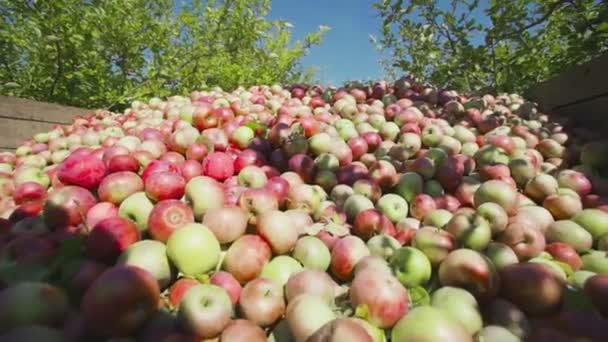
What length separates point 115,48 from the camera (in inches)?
250

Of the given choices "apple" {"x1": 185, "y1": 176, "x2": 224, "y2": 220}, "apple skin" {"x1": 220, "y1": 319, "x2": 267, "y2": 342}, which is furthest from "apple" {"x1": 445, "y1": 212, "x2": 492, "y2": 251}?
"apple" {"x1": 185, "y1": 176, "x2": 224, "y2": 220}

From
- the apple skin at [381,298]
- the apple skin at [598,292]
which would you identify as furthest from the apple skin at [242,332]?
the apple skin at [598,292]

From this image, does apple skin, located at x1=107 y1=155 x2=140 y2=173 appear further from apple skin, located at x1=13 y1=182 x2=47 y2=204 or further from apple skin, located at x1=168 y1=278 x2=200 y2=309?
apple skin, located at x1=168 y1=278 x2=200 y2=309

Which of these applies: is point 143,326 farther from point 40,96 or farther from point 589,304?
point 40,96

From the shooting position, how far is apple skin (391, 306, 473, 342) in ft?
4.44

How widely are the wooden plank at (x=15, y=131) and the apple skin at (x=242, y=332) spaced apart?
4.31 meters

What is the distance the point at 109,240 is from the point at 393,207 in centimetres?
195

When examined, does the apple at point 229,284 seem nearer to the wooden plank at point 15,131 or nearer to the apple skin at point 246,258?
the apple skin at point 246,258

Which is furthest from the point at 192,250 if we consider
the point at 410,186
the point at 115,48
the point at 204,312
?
the point at 115,48

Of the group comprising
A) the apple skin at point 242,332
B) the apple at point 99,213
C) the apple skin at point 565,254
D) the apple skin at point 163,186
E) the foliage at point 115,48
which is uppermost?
the foliage at point 115,48

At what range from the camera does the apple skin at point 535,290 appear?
64.4 inches

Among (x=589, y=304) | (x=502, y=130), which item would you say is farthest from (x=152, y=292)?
(x=502, y=130)

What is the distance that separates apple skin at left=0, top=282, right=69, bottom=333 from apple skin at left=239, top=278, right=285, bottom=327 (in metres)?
0.84

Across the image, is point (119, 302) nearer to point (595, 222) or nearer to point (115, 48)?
point (595, 222)
